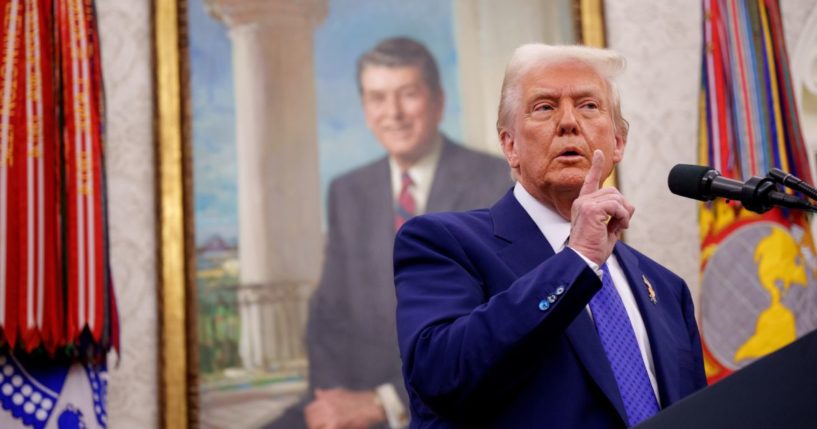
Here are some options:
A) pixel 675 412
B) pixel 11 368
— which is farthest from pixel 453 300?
pixel 11 368

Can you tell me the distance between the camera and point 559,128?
208 cm

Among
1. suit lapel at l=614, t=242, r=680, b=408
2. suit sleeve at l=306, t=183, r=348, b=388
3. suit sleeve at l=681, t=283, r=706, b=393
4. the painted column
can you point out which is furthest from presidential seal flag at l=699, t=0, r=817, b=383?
suit lapel at l=614, t=242, r=680, b=408

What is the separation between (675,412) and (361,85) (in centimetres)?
341

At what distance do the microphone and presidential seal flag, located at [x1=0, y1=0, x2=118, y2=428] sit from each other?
90.2 inches

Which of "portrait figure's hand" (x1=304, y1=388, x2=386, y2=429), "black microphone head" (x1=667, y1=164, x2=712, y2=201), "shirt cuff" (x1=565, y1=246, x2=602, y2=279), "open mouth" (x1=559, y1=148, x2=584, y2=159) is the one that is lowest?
"portrait figure's hand" (x1=304, y1=388, x2=386, y2=429)

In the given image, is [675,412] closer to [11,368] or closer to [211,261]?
[11,368]

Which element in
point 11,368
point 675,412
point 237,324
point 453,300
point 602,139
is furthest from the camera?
point 237,324

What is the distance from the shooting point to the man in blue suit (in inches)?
67.1

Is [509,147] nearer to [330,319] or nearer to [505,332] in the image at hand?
[505,332]

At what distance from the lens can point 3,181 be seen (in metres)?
3.42

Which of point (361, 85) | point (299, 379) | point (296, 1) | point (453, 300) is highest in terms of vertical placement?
point (296, 1)

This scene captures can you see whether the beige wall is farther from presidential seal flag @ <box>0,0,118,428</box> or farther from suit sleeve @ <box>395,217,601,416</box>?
suit sleeve @ <box>395,217,601,416</box>

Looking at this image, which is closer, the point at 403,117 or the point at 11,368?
the point at 11,368

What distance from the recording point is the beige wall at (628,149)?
13.4 feet
